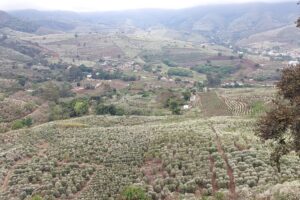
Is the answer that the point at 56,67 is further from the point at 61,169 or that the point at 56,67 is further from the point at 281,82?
the point at 281,82

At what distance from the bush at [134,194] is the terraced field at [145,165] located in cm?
112

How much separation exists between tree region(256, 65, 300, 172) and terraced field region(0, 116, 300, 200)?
17.6ft

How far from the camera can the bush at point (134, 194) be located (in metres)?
32.7

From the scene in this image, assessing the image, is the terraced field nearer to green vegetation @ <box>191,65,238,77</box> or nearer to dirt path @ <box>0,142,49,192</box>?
dirt path @ <box>0,142,49,192</box>

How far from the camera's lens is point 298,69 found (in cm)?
2200

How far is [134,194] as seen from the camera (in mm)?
32844

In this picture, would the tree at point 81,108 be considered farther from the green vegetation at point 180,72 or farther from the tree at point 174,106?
the green vegetation at point 180,72

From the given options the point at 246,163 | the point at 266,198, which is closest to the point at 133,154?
the point at 246,163

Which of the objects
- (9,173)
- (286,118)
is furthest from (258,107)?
(286,118)

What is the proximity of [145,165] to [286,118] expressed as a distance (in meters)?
22.0

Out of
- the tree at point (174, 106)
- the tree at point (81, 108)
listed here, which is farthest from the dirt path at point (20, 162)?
the tree at point (174, 106)

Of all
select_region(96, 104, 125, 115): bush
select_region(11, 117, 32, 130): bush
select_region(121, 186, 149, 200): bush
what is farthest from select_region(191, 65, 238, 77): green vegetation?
select_region(121, 186, 149, 200): bush

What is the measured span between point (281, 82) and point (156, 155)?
21955mm

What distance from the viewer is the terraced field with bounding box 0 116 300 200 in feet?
111
